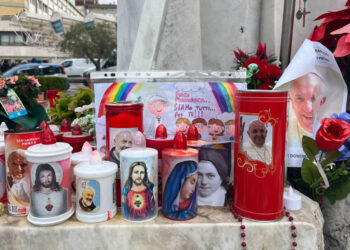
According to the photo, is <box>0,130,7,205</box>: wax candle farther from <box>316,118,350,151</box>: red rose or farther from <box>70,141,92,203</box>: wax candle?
<box>316,118,350,151</box>: red rose

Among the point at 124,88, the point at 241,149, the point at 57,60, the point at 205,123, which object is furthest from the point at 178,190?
the point at 57,60

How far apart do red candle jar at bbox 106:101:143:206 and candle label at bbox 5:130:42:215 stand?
32 centimetres

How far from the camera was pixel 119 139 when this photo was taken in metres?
1.17

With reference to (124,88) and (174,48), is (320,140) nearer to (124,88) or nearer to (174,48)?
(124,88)

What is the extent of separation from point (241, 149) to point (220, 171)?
0.18m

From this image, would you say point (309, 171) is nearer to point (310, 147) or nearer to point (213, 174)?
point (310, 147)

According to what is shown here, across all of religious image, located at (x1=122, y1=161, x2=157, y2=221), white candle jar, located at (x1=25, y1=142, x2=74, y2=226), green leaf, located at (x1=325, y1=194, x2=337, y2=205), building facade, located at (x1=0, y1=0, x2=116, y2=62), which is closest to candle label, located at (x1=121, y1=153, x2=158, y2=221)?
religious image, located at (x1=122, y1=161, x2=157, y2=221)

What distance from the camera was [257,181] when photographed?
1072 millimetres

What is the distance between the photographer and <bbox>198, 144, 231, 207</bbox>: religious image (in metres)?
1.22

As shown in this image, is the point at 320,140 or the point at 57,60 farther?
the point at 57,60

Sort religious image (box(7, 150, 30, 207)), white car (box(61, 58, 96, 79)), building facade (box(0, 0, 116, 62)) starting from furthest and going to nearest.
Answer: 1. building facade (box(0, 0, 116, 62))
2. white car (box(61, 58, 96, 79))
3. religious image (box(7, 150, 30, 207))

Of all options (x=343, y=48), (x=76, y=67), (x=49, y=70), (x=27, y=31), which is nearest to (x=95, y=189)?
(x=343, y=48)

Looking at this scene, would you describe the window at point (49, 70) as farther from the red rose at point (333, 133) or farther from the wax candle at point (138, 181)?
the red rose at point (333, 133)

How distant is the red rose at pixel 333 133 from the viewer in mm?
1076
